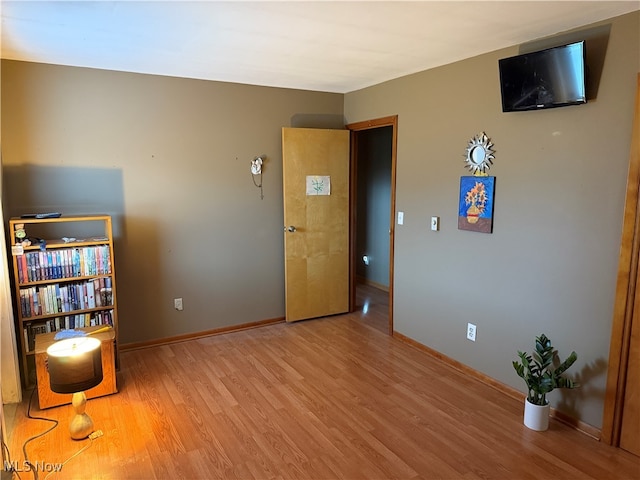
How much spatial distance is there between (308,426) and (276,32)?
2.31 meters

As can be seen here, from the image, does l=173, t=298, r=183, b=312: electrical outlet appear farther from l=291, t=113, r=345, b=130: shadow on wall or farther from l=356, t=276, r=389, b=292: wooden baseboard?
l=356, t=276, r=389, b=292: wooden baseboard

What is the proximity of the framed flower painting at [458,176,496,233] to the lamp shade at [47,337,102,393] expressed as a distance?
2.59 metres

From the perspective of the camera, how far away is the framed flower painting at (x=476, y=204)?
9.80 feet

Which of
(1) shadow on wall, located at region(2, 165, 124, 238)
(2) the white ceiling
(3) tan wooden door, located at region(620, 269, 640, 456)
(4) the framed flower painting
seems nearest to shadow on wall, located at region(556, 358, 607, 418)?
(3) tan wooden door, located at region(620, 269, 640, 456)

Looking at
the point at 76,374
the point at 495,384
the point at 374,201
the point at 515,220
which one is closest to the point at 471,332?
the point at 495,384

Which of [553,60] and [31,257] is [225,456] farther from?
[553,60]

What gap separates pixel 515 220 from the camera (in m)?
2.84

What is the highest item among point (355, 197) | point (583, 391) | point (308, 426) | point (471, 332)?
point (355, 197)

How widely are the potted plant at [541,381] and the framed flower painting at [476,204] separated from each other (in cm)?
84

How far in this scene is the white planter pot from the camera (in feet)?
8.31

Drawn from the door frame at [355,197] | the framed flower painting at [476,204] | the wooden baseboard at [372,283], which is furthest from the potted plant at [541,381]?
the wooden baseboard at [372,283]

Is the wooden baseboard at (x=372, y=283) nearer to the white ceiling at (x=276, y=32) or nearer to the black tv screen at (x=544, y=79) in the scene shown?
the white ceiling at (x=276, y=32)

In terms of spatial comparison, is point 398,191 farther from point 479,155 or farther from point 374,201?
point 374,201

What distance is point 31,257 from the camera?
2.95m
